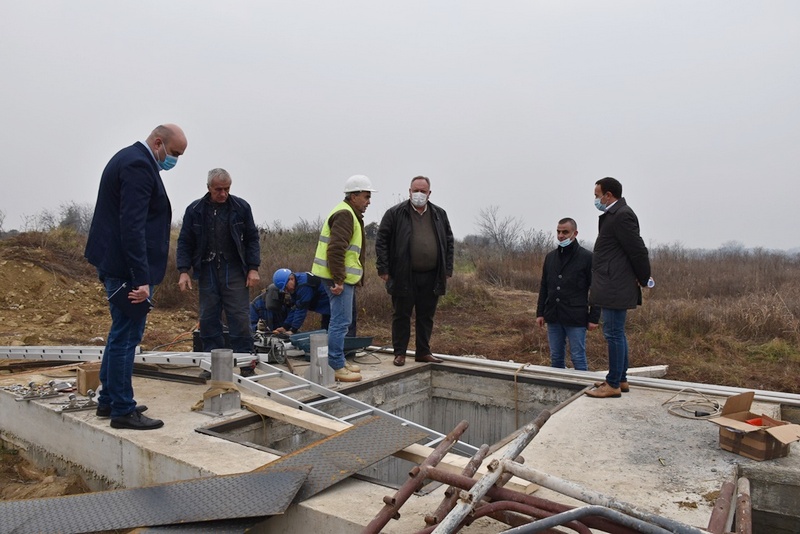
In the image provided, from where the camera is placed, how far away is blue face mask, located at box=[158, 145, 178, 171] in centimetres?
394

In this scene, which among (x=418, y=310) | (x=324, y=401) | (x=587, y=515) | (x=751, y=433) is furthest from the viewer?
(x=418, y=310)

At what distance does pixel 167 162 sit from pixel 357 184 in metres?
1.86

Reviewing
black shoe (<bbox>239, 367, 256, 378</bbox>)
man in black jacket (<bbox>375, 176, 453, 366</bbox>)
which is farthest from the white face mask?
black shoe (<bbox>239, 367, 256, 378</bbox>)

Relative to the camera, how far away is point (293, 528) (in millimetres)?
2844

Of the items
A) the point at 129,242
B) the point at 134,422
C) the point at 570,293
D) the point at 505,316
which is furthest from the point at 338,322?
the point at 505,316

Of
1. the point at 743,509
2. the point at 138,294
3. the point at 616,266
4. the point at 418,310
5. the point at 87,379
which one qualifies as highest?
the point at 616,266

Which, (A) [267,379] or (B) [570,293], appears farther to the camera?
(B) [570,293]

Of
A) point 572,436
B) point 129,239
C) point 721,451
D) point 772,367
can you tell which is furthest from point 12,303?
point 772,367

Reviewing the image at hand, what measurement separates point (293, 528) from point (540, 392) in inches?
129

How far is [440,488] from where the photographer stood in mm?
3066

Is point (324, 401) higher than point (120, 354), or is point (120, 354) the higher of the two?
point (120, 354)

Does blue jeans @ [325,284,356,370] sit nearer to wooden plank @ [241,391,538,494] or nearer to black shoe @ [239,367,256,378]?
black shoe @ [239,367,256,378]

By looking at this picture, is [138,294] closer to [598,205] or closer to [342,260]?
[342,260]

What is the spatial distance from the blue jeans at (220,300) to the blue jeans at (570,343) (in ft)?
10.3
